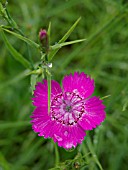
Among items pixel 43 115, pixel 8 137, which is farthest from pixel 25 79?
pixel 43 115

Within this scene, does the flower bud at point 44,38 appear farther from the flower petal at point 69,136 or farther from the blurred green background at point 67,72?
the blurred green background at point 67,72

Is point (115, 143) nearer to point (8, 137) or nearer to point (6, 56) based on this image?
point (8, 137)

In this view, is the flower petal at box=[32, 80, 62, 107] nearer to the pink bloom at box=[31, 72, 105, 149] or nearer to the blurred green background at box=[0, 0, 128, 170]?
the pink bloom at box=[31, 72, 105, 149]

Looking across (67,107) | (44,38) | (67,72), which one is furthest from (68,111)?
(67,72)

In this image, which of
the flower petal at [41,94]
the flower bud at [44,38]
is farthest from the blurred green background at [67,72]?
the flower bud at [44,38]

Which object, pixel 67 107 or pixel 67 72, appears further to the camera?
pixel 67 72

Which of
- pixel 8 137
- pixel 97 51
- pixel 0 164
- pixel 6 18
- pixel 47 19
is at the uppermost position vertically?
pixel 47 19

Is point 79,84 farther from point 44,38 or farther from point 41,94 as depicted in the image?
point 44,38
